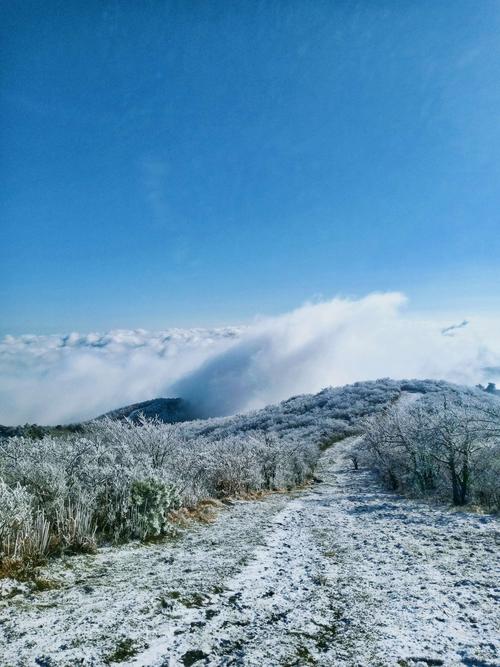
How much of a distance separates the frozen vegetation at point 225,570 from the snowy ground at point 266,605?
3 cm

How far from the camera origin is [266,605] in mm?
5910

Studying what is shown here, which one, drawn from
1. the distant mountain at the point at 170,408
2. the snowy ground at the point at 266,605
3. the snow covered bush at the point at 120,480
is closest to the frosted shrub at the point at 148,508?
the snow covered bush at the point at 120,480

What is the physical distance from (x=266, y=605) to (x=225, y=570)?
1.72m

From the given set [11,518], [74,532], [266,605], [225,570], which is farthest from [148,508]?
[266,605]

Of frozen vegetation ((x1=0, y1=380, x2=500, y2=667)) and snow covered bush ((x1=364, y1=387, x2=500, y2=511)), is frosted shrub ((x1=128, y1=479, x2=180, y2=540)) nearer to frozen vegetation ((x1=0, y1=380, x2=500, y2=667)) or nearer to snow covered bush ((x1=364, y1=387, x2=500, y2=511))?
frozen vegetation ((x1=0, y1=380, x2=500, y2=667))

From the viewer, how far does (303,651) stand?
15.2ft

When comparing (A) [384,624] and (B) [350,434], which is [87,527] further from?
(B) [350,434]

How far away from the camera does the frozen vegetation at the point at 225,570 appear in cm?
470

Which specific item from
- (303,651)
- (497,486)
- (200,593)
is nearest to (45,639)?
(200,593)

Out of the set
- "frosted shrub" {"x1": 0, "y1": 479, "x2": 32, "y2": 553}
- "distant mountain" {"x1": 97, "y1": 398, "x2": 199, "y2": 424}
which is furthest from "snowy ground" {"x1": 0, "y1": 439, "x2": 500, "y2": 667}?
"distant mountain" {"x1": 97, "y1": 398, "x2": 199, "y2": 424}

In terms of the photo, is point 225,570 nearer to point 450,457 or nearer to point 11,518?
point 11,518

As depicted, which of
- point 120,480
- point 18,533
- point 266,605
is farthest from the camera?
point 120,480

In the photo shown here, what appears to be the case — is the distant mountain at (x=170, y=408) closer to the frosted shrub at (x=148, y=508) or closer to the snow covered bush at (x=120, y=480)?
the snow covered bush at (x=120, y=480)

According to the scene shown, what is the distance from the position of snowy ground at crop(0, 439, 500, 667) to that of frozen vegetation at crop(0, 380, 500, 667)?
0.09 ft
